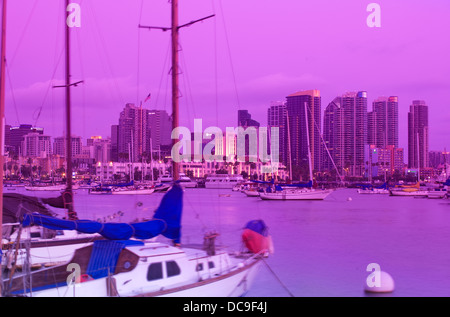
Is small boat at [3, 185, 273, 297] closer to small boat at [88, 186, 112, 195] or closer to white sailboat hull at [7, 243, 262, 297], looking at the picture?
white sailboat hull at [7, 243, 262, 297]

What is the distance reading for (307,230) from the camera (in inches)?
1945

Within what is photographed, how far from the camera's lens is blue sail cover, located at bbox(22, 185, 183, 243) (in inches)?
575

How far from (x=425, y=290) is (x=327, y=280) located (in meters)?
4.33

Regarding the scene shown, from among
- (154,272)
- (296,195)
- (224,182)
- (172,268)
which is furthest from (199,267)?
(224,182)

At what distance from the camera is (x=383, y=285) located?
21.0 m

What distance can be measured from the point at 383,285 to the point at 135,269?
1166 cm

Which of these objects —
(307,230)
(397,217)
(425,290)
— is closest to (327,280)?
(425,290)

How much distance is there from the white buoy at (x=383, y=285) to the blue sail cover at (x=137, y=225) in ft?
29.8

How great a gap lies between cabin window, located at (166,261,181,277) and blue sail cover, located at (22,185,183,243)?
1.65 m

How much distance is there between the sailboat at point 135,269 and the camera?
12.8 m

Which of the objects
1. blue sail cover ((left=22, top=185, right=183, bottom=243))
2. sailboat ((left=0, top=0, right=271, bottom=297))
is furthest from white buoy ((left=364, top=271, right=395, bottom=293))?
blue sail cover ((left=22, top=185, right=183, bottom=243))

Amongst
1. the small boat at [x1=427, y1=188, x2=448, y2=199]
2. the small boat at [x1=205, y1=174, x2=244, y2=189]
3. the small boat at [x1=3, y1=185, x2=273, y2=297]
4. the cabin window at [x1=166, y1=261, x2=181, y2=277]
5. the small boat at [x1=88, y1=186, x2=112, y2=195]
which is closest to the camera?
the small boat at [x1=3, y1=185, x2=273, y2=297]

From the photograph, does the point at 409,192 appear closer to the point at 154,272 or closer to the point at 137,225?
the point at 137,225
